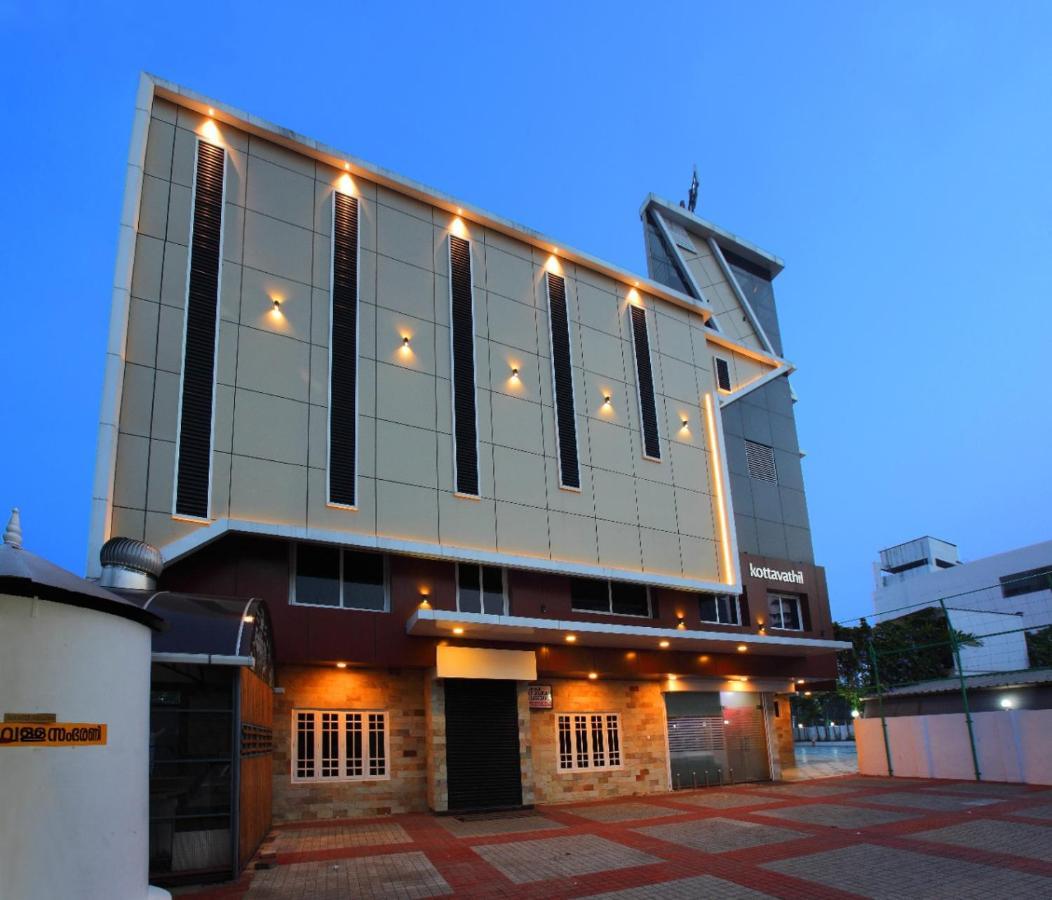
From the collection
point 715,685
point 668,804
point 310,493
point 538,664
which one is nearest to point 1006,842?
point 668,804

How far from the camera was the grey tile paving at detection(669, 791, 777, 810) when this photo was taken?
19.1 metres

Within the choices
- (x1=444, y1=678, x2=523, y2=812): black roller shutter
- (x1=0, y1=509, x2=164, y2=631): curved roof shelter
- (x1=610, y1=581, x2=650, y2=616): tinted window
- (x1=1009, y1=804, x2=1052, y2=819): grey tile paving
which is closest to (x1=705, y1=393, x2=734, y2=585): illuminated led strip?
(x1=610, y1=581, x2=650, y2=616): tinted window

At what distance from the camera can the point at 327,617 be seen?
1773 cm

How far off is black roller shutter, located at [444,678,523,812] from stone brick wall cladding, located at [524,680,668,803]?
100 cm

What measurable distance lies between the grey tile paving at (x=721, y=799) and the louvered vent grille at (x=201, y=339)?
14.5 meters

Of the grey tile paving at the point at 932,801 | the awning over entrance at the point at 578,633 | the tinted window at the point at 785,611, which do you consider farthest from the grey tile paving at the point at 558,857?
the tinted window at the point at 785,611

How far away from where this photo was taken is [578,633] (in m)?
19.6

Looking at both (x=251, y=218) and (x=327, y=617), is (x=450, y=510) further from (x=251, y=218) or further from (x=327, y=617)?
(x=251, y=218)

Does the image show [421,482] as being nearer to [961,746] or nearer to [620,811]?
[620,811]

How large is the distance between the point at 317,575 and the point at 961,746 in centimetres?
1950

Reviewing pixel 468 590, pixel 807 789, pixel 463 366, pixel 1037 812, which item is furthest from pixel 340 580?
pixel 1037 812

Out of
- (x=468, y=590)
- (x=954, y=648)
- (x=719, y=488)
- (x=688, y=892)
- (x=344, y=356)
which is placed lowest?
(x=688, y=892)

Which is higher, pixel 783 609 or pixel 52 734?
pixel 783 609

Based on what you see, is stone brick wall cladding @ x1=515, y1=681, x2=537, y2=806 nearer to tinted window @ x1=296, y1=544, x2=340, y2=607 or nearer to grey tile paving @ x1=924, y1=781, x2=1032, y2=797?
tinted window @ x1=296, y1=544, x2=340, y2=607
